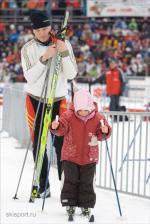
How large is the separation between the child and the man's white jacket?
507mm

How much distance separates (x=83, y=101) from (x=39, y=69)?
0.74 metres

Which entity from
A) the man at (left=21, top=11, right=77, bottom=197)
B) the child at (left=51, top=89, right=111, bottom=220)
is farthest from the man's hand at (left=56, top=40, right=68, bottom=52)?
the child at (left=51, top=89, right=111, bottom=220)

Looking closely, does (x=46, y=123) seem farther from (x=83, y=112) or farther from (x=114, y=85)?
(x=114, y=85)

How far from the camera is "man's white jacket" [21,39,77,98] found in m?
6.02

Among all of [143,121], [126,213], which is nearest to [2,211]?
[126,213]

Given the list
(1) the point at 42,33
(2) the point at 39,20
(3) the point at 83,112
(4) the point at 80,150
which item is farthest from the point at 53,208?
(2) the point at 39,20

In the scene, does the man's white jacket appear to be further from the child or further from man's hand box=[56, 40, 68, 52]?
the child

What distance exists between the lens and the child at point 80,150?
5551 millimetres

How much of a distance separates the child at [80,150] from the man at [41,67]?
524 millimetres

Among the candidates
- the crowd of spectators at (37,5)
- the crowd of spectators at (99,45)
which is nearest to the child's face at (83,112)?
the crowd of spectators at (99,45)

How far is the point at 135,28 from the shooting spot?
3056cm

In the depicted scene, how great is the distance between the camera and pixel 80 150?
18.2ft

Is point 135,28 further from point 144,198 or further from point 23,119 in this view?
point 144,198

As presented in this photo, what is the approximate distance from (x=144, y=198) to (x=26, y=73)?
2064 millimetres
